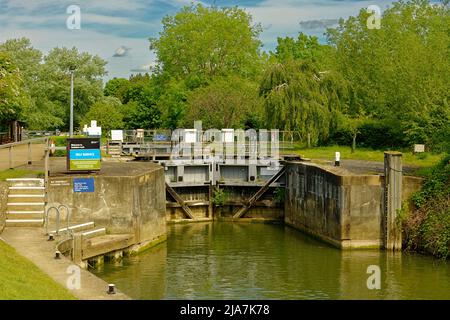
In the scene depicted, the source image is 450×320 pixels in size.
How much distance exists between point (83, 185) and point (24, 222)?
3.52 meters

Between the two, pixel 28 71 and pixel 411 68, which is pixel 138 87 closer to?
pixel 28 71

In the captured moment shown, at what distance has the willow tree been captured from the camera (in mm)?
45562

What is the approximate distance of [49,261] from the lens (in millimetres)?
18000

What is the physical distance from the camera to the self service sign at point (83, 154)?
87.9ft

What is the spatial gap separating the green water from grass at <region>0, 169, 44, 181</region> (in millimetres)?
5325

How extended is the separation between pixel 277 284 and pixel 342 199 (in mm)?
6715

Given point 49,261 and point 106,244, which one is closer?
point 49,261

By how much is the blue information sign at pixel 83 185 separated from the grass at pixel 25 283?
8719 millimetres

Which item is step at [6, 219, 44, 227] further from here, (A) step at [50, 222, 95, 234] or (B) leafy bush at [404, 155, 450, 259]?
(B) leafy bush at [404, 155, 450, 259]

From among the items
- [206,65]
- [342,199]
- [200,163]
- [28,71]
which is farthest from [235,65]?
[342,199]

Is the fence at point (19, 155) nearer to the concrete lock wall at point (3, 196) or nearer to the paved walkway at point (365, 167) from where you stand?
the concrete lock wall at point (3, 196)

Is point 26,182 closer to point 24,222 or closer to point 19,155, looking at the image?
point 24,222

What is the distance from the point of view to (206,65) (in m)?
72.4

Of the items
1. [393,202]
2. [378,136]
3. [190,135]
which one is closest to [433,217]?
[393,202]
